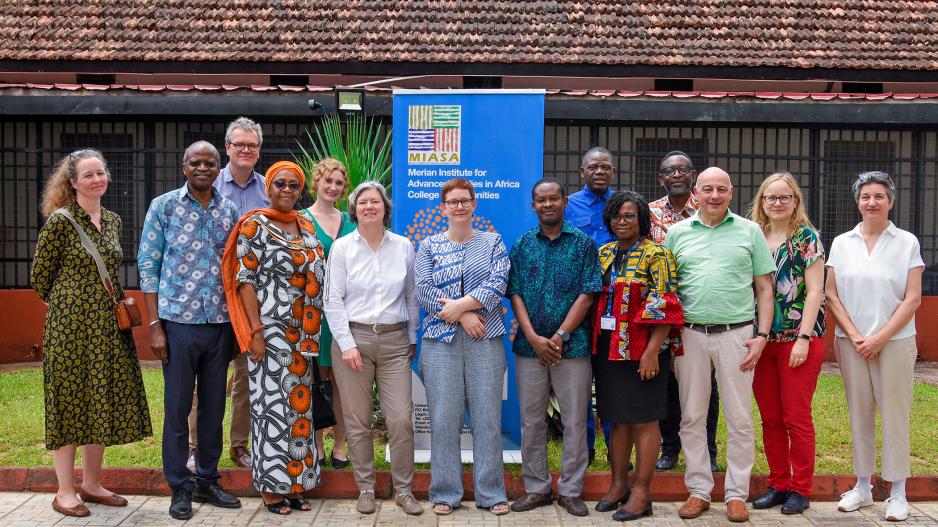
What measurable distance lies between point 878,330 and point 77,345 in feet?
14.7

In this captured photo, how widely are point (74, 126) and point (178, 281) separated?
23.3 feet

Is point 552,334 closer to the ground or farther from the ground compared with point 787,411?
farther from the ground

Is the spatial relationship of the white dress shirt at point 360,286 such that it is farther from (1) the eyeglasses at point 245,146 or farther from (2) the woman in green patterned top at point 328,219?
(1) the eyeglasses at point 245,146

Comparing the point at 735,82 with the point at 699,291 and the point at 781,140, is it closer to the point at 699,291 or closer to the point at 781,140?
the point at 781,140

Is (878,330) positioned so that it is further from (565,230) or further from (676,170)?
(565,230)

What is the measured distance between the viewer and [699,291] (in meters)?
5.00

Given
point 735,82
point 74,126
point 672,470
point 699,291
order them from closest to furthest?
point 699,291, point 672,470, point 74,126, point 735,82

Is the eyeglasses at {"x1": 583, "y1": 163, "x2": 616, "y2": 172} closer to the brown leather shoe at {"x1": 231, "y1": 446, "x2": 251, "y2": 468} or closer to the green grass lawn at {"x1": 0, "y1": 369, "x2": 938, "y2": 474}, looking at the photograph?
the green grass lawn at {"x1": 0, "y1": 369, "x2": 938, "y2": 474}

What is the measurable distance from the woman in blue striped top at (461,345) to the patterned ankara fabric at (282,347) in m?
0.65

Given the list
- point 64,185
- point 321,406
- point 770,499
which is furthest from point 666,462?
point 64,185

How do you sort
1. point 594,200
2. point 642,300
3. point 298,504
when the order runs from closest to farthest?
point 642,300
point 298,504
point 594,200

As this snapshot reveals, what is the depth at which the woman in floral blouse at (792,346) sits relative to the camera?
5094 mm

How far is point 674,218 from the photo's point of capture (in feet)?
19.1

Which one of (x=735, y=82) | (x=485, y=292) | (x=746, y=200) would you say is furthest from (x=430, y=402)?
(x=735, y=82)
